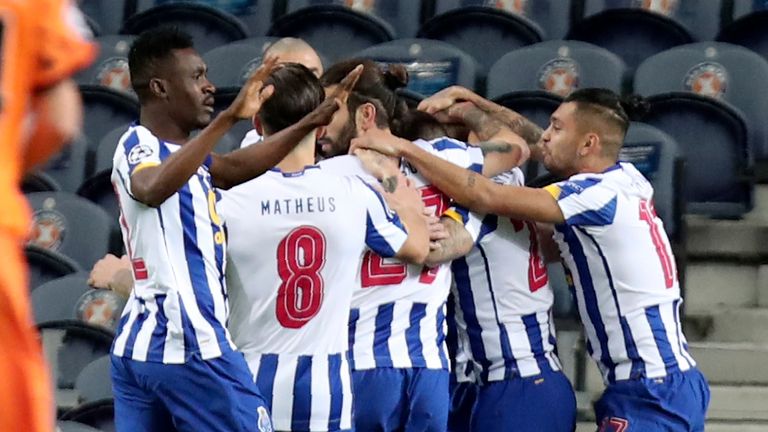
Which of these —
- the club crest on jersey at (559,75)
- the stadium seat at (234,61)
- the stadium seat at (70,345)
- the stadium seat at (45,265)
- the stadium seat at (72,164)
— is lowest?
the stadium seat at (70,345)

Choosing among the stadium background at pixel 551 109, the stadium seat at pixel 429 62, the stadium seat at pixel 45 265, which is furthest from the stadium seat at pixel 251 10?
the stadium seat at pixel 45 265

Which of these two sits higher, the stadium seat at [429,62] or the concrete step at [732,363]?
the stadium seat at [429,62]

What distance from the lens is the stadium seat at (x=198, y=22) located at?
854 cm

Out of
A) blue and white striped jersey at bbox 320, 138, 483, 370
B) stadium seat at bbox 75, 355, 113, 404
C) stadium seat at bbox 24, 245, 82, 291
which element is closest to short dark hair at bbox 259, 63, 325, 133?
blue and white striped jersey at bbox 320, 138, 483, 370

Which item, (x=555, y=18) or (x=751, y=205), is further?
(x=555, y=18)

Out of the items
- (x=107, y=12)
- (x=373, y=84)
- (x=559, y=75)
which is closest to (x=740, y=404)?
(x=559, y=75)

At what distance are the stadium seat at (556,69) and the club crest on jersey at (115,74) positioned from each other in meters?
1.93

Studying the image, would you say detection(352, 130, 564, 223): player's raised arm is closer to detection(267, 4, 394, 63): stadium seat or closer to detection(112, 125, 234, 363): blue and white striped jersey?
detection(112, 125, 234, 363): blue and white striped jersey

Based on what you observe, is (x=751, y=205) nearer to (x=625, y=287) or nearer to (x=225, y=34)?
(x=625, y=287)

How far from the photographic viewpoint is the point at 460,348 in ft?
18.2

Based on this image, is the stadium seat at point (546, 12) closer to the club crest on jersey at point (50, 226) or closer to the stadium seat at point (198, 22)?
the stadium seat at point (198, 22)

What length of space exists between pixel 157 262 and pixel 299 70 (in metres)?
0.79

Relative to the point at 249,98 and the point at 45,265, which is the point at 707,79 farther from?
the point at 249,98

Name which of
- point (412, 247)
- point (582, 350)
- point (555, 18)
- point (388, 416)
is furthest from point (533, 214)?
point (555, 18)
